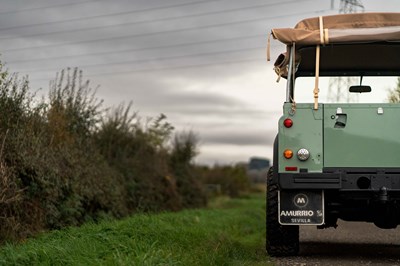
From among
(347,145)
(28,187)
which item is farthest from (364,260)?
(28,187)

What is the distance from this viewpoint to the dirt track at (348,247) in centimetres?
1171

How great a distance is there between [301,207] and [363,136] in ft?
4.37

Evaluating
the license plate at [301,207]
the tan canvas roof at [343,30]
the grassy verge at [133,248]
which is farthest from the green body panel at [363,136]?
the grassy verge at [133,248]

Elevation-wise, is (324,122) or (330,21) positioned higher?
(330,21)

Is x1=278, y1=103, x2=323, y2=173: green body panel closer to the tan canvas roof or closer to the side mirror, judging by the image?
the tan canvas roof

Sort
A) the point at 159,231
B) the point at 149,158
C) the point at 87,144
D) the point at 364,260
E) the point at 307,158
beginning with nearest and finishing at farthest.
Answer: the point at 307,158 → the point at 364,260 → the point at 159,231 → the point at 87,144 → the point at 149,158

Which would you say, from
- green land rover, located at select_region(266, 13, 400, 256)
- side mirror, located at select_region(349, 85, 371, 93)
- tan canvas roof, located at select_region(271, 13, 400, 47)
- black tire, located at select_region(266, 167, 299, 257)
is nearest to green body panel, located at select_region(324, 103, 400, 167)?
green land rover, located at select_region(266, 13, 400, 256)

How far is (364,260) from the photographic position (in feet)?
39.1

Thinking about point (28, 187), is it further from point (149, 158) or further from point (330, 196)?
point (149, 158)

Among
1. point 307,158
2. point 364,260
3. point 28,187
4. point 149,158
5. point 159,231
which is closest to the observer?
point 307,158

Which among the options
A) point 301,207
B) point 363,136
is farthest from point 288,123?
point 301,207

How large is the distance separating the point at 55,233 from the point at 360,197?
5.20 metres

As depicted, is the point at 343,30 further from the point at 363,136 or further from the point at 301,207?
the point at 301,207

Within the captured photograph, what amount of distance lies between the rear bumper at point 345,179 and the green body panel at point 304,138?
0.43ft
